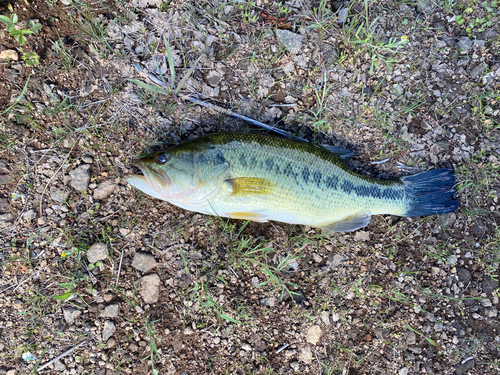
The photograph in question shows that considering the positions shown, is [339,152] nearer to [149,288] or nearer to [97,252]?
[149,288]

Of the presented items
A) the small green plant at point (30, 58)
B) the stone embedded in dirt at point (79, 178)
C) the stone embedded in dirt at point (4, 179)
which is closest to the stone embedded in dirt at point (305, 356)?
the stone embedded in dirt at point (79, 178)

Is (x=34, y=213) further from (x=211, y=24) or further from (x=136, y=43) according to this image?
(x=211, y=24)

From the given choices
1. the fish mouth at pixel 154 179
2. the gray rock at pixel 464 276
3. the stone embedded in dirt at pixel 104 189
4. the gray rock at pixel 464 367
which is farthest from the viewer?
the gray rock at pixel 464 276

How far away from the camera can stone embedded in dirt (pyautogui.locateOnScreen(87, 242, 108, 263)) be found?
140 inches

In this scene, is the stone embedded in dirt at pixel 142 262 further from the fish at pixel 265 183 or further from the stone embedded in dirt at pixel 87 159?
the stone embedded in dirt at pixel 87 159

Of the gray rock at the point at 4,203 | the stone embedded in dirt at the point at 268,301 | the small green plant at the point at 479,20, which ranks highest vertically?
the small green plant at the point at 479,20

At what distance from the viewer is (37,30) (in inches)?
141

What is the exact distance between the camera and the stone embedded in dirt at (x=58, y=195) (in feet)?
11.8

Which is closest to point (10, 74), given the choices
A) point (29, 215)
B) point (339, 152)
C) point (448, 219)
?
point (29, 215)

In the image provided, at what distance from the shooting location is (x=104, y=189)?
3.63 meters

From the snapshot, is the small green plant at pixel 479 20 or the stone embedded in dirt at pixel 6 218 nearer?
the stone embedded in dirt at pixel 6 218

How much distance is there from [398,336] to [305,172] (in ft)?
8.43

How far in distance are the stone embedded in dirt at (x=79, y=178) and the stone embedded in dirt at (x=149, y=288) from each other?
4.54 ft

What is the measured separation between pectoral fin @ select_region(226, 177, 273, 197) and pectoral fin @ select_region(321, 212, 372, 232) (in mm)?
976
